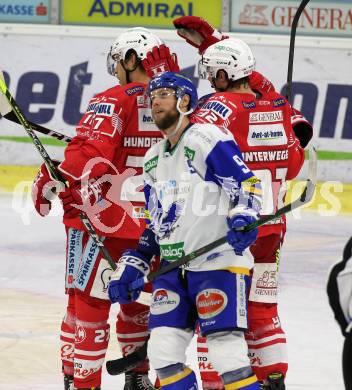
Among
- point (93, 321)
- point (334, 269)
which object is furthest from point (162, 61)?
point (334, 269)

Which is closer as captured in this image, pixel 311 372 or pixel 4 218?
pixel 311 372

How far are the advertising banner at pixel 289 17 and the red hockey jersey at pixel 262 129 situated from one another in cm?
611

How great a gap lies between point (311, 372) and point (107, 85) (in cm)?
576

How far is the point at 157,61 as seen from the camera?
17.6 feet

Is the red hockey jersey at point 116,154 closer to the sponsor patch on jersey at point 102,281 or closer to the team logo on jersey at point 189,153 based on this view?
the sponsor patch on jersey at point 102,281

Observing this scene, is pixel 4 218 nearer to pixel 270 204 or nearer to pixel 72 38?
pixel 72 38

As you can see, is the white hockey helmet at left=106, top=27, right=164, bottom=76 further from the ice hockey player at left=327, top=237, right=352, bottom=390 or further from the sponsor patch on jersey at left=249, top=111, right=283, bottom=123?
the ice hockey player at left=327, top=237, right=352, bottom=390

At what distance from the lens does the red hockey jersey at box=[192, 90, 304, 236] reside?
5086 millimetres

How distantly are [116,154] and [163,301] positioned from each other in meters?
0.95

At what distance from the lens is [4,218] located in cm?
941

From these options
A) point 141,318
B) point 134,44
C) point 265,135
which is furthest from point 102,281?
point 134,44

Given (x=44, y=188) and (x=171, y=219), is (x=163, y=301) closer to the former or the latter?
(x=171, y=219)

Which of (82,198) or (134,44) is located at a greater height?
(134,44)

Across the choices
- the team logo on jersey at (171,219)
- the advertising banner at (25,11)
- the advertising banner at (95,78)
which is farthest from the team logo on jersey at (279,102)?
the advertising banner at (25,11)
